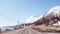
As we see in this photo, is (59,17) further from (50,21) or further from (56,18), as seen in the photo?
(50,21)

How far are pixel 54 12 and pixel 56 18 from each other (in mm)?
5583

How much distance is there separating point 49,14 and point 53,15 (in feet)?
11.7

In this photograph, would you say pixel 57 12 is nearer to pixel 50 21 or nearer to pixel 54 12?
pixel 54 12

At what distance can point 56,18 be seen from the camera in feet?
392

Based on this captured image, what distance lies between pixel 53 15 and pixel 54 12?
10.0 ft

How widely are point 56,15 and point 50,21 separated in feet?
25.9

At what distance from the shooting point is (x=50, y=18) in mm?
118688

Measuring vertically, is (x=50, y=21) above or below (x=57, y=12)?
below

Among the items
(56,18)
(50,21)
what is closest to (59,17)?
(56,18)

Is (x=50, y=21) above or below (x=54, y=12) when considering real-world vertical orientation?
below

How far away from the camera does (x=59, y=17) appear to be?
120250 mm

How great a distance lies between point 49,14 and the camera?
119m

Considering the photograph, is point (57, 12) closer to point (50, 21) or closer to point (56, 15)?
point (56, 15)

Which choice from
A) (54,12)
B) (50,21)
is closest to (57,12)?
(54,12)
